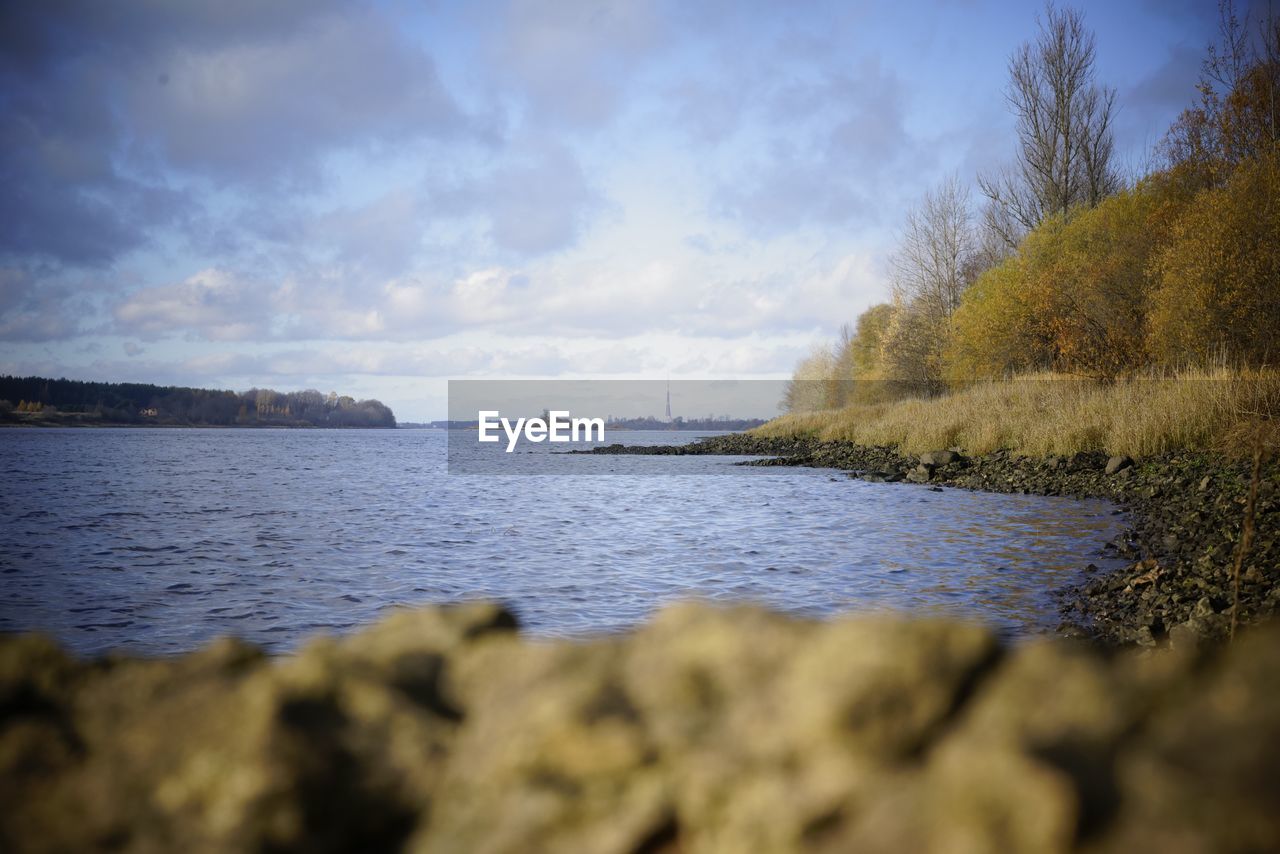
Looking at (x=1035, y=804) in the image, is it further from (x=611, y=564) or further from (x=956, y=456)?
(x=956, y=456)

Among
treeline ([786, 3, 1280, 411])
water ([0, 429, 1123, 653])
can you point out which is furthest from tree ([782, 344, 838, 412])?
water ([0, 429, 1123, 653])

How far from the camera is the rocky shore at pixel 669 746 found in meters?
1.26

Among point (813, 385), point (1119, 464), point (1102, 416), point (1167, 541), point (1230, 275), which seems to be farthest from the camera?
point (813, 385)

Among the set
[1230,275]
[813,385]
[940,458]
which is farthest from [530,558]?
[813,385]

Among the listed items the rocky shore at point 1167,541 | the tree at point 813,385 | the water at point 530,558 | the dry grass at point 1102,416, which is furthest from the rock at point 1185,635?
the tree at point 813,385

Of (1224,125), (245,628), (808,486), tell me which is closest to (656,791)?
(245,628)

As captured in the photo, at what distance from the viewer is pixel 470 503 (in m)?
22.6

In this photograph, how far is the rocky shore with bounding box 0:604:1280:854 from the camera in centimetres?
126

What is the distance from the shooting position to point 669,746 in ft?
5.30

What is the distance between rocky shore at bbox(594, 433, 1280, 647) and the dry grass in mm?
598

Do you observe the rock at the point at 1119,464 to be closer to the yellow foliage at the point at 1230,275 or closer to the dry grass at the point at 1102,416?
the dry grass at the point at 1102,416

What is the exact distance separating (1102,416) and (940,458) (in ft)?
14.8

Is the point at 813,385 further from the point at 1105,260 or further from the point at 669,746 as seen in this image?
the point at 669,746

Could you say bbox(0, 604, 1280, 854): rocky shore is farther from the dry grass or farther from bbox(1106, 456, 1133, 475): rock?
bbox(1106, 456, 1133, 475): rock
